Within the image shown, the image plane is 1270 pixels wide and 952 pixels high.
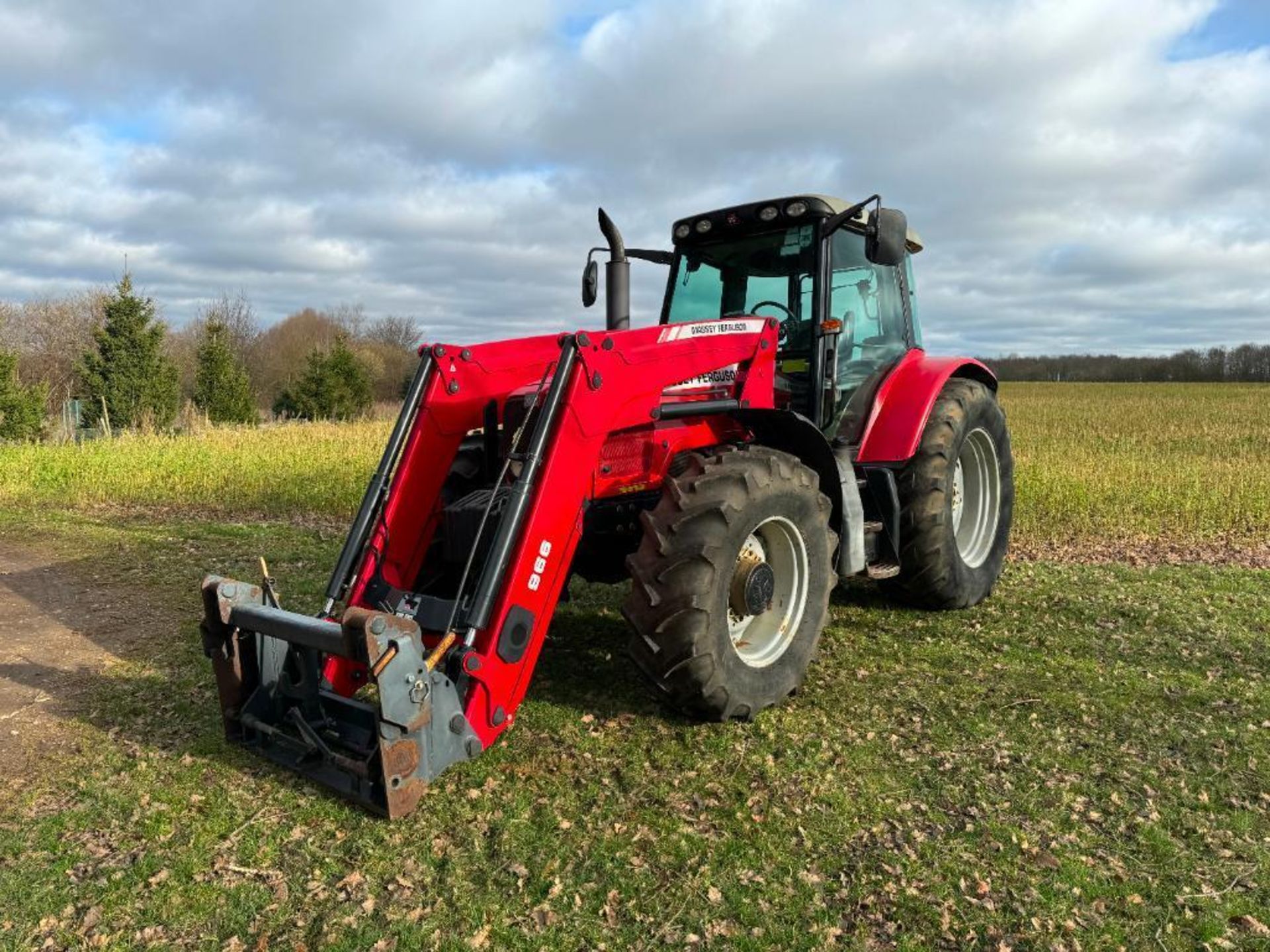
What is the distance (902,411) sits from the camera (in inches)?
210

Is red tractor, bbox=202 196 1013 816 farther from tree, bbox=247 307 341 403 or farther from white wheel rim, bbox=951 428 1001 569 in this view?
tree, bbox=247 307 341 403

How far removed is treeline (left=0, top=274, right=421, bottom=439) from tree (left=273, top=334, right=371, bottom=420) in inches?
1.6

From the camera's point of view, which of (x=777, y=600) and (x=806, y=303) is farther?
(x=806, y=303)

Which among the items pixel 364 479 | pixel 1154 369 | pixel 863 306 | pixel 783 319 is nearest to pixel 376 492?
pixel 783 319

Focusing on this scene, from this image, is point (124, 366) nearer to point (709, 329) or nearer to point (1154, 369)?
point (709, 329)

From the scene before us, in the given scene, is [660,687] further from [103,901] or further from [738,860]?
[103,901]

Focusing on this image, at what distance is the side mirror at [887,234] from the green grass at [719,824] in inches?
89.3

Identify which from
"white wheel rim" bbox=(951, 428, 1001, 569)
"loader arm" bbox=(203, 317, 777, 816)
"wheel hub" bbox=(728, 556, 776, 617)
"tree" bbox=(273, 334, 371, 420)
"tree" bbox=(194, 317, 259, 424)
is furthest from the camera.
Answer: "tree" bbox=(273, 334, 371, 420)

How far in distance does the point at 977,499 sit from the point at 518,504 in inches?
168

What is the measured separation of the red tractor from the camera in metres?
3.26

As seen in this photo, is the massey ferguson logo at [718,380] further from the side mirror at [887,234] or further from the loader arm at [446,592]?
the side mirror at [887,234]

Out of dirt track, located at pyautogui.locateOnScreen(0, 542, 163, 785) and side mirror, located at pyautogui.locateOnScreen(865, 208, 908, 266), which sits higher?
side mirror, located at pyautogui.locateOnScreen(865, 208, 908, 266)

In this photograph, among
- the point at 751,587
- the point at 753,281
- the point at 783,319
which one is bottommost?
the point at 751,587

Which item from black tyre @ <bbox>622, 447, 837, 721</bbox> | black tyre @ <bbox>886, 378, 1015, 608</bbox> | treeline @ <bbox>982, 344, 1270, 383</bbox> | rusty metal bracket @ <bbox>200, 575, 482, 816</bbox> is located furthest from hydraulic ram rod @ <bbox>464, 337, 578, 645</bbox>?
treeline @ <bbox>982, 344, 1270, 383</bbox>
